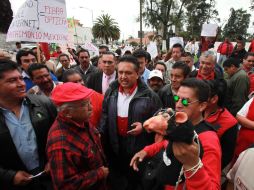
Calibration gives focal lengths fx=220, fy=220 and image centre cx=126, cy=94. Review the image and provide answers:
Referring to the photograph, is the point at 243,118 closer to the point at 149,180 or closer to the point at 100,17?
the point at 149,180

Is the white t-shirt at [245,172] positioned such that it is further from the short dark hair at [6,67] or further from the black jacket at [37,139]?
the short dark hair at [6,67]

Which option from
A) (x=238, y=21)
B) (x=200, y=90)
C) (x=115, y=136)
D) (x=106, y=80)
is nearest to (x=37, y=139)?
(x=115, y=136)

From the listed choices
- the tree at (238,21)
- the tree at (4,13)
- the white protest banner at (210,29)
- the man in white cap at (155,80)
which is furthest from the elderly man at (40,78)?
the tree at (238,21)

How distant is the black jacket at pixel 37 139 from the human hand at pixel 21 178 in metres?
0.03

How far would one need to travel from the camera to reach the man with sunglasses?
94 cm

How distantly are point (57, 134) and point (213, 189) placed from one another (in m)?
1.20

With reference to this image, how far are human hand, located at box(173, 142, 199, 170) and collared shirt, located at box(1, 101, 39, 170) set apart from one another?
5.21ft

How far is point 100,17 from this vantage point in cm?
5834

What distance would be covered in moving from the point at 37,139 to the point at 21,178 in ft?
1.19

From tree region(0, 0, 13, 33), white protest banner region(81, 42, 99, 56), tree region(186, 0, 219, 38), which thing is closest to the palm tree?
tree region(186, 0, 219, 38)

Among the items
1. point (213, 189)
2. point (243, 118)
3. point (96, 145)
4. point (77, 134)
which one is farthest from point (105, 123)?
point (213, 189)

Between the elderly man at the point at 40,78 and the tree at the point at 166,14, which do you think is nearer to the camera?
the elderly man at the point at 40,78

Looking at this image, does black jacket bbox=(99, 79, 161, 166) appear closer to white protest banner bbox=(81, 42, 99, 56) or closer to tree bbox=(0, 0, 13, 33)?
white protest banner bbox=(81, 42, 99, 56)

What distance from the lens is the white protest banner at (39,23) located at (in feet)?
12.0
